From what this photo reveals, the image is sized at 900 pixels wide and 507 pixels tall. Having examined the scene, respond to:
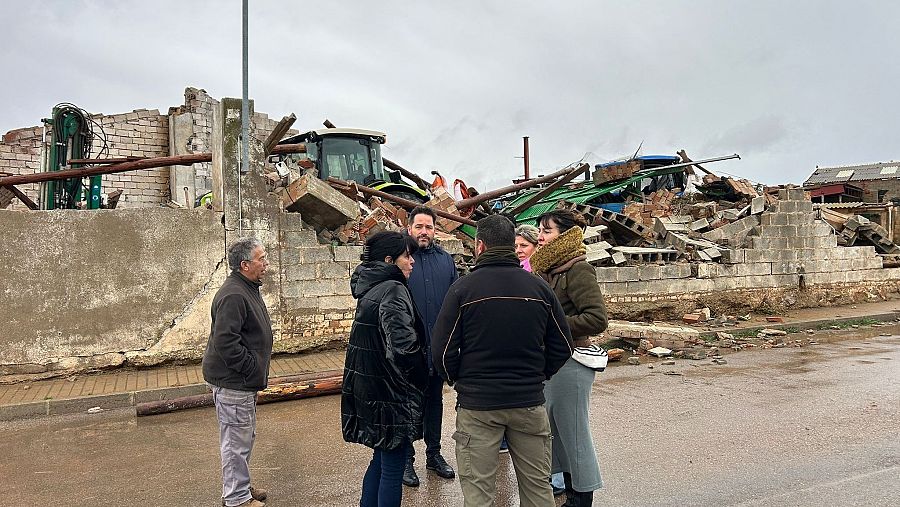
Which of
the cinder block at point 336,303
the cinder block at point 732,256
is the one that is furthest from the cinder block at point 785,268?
the cinder block at point 336,303

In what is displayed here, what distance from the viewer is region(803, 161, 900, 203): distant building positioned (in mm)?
28031

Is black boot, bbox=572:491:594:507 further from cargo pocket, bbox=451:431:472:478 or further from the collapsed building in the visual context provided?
the collapsed building

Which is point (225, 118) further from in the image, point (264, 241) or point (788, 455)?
point (788, 455)

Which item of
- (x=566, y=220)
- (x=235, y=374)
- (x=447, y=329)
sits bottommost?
(x=235, y=374)

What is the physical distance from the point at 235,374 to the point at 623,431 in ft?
11.3

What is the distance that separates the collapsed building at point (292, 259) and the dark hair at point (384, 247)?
5.33m

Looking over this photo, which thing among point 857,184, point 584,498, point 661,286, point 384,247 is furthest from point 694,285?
point 857,184

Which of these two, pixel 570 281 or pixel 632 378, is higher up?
pixel 570 281

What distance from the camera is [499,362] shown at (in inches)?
127

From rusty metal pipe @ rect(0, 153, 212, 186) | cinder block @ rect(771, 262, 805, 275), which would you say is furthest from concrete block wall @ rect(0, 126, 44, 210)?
cinder block @ rect(771, 262, 805, 275)

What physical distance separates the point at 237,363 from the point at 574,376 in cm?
199

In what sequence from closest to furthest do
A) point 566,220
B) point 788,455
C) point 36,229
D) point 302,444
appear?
1. point 566,220
2. point 788,455
3. point 302,444
4. point 36,229

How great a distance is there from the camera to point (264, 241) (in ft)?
29.3

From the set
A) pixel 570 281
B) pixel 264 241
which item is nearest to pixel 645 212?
pixel 264 241
